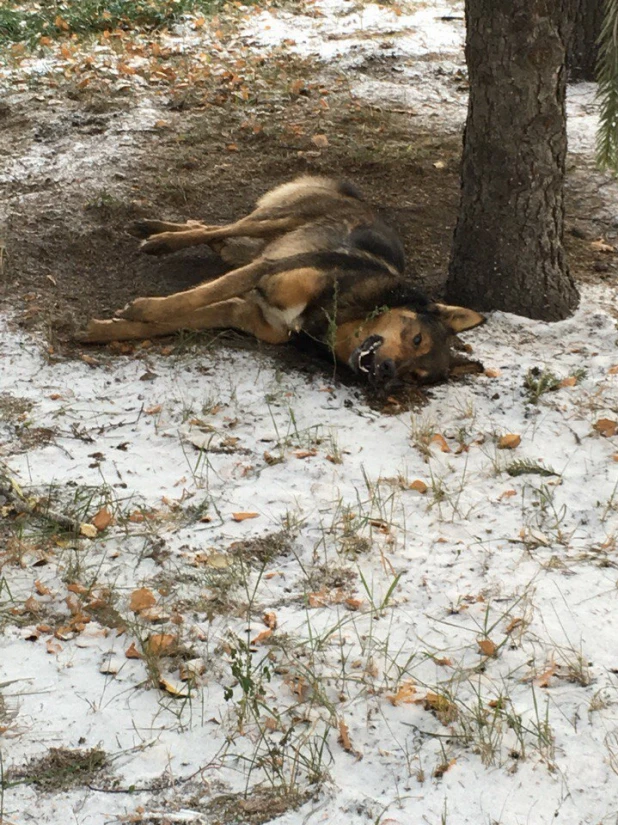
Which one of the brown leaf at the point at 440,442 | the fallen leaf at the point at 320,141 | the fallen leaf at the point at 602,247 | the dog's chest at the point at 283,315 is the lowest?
the brown leaf at the point at 440,442

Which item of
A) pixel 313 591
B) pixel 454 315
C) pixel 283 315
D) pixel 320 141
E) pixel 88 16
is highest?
pixel 88 16

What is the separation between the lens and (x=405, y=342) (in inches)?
236

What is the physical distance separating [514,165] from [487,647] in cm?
354

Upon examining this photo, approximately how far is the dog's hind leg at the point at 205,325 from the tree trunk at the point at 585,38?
478 cm

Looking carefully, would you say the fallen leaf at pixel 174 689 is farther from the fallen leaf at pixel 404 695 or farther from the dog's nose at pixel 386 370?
the dog's nose at pixel 386 370

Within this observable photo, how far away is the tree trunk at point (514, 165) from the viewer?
5.77m

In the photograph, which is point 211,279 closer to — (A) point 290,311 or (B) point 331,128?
(A) point 290,311

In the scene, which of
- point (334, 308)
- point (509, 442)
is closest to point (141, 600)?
point (509, 442)

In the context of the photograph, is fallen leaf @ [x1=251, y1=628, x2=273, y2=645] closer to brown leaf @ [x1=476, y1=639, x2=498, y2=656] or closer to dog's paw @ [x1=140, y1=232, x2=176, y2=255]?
brown leaf @ [x1=476, y1=639, x2=498, y2=656]

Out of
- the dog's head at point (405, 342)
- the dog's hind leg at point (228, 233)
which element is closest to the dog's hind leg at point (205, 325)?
the dog's head at point (405, 342)

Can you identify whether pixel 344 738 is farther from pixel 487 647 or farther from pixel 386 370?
pixel 386 370

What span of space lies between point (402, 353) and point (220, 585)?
2403 mm

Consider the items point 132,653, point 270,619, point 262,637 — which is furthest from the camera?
point 270,619

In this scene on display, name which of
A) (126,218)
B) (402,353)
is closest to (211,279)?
(126,218)
